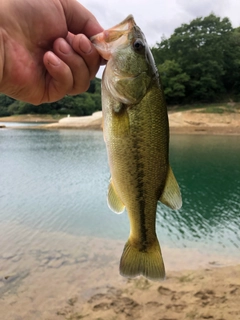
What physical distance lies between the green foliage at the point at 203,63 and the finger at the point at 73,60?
42470mm

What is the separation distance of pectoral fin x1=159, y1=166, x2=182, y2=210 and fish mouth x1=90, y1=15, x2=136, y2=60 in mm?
896

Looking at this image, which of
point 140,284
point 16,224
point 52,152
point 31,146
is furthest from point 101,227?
point 31,146

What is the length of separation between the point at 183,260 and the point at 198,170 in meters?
10.3

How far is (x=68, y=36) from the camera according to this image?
2.33 metres

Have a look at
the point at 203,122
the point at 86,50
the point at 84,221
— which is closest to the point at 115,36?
the point at 86,50

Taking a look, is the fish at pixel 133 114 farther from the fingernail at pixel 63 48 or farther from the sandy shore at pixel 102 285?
the sandy shore at pixel 102 285

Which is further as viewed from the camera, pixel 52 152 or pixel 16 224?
pixel 52 152

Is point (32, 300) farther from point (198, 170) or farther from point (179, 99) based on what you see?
point (179, 99)

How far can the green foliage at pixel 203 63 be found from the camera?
44688 millimetres

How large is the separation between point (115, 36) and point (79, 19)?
0.57 m

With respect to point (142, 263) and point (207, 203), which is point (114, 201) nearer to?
point (142, 263)

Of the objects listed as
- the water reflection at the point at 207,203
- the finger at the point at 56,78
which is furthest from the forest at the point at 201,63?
the finger at the point at 56,78

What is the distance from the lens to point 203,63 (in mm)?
45562

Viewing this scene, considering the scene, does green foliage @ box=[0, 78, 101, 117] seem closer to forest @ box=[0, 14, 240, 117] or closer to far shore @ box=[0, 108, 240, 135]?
forest @ box=[0, 14, 240, 117]
